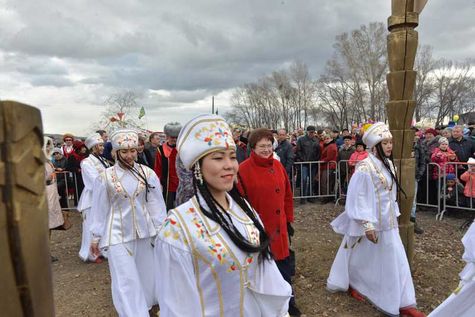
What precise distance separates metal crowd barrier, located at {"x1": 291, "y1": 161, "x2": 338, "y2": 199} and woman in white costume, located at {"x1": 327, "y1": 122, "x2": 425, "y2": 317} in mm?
5575

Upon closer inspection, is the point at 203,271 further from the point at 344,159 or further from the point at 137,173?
the point at 344,159

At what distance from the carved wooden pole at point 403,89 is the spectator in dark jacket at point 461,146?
4753 millimetres

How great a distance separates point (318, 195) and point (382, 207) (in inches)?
235

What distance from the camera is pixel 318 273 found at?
5688 millimetres

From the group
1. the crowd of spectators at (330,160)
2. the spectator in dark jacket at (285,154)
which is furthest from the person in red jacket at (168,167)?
the spectator in dark jacket at (285,154)

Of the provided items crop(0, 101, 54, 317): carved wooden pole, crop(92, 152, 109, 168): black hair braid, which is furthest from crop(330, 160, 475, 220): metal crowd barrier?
crop(0, 101, 54, 317): carved wooden pole

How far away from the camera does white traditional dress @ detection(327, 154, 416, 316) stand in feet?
14.4

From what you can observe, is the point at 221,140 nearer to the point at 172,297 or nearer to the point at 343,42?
the point at 172,297

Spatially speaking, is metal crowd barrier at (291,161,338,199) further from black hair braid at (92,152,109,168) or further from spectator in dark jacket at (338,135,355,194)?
black hair braid at (92,152,109,168)

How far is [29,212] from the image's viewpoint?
29.1 inches

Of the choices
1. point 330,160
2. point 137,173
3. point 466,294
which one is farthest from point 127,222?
point 330,160

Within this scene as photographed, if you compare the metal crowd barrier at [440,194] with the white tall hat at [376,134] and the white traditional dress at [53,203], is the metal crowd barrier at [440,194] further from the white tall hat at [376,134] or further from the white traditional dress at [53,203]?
the white traditional dress at [53,203]

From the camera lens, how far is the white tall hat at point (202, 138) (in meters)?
2.15

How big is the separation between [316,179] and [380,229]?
631cm
